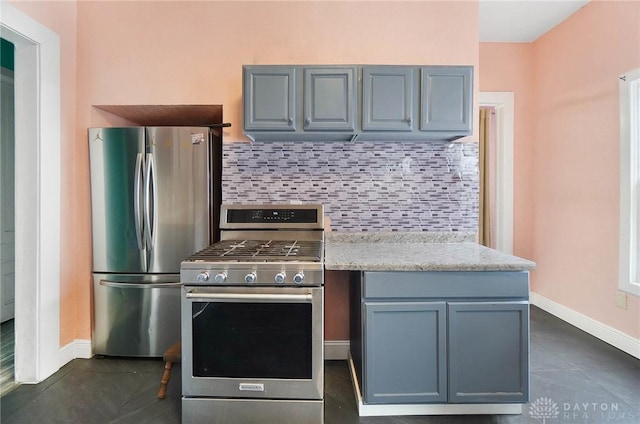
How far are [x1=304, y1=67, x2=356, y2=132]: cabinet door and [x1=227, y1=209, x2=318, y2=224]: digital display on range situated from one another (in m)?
0.63

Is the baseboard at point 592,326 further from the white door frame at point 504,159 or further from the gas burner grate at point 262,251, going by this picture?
the gas burner grate at point 262,251

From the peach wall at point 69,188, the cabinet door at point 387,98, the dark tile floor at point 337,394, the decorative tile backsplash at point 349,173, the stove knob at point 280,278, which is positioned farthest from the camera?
the decorative tile backsplash at point 349,173

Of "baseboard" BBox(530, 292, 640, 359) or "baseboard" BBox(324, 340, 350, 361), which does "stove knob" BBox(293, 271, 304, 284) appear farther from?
"baseboard" BBox(530, 292, 640, 359)

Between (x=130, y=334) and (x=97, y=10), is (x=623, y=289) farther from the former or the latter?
(x=97, y=10)

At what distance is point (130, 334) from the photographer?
2328 mm

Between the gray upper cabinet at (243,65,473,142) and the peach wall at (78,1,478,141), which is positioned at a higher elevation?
the peach wall at (78,1,478,141)

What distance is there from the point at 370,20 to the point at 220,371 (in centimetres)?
252

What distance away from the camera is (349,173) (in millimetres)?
2369

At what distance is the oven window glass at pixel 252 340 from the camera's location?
5.25 ft

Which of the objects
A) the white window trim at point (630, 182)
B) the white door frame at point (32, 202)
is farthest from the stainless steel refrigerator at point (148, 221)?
the white window trim at point (630, 182)

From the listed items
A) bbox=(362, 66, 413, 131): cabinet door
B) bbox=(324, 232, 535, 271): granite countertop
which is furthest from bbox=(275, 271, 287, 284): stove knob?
bbox=(362, 66, 413, 131): cabinet door

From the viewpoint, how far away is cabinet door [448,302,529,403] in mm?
1642

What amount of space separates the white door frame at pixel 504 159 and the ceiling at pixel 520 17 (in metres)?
0.57

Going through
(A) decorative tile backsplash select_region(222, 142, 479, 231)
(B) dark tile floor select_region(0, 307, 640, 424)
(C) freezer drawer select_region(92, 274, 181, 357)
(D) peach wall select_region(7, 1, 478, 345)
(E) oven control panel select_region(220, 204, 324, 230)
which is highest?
(D) peach wall select_region(7, 1, 478, 345)
